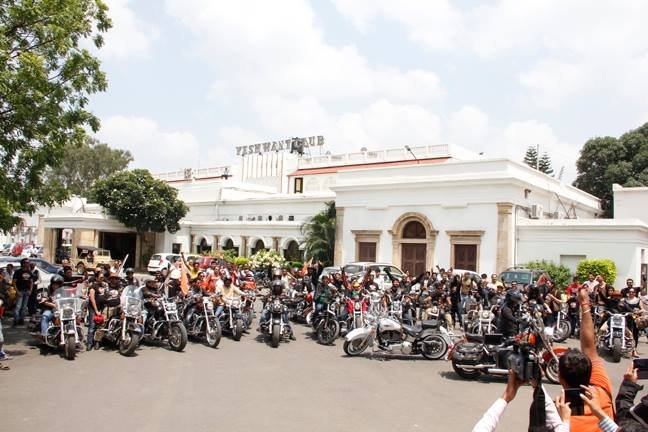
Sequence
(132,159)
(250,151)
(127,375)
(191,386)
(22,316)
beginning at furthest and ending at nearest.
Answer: (132,159) → (250,151) → (22,316) → (127,375) → (191,386)

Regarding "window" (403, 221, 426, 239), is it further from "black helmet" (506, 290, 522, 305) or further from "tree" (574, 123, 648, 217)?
"tree" (574, 123, 648, 217)

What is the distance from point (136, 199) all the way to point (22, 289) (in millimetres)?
24840

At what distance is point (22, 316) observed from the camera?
44.5 ft

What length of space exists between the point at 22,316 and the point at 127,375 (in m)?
6.57

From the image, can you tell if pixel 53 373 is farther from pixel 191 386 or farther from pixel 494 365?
pixel 494 365

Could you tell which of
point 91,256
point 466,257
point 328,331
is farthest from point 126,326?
point 91,256

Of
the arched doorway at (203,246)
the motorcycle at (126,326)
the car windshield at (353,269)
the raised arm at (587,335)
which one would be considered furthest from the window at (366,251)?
the raised arm at (587,335)

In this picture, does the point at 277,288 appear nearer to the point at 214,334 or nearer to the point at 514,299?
the point at 214,334

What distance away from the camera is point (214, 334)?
11539mm

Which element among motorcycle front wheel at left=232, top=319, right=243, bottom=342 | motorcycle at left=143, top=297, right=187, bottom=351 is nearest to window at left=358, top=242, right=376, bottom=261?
motorcycle front wheel at left=232, top=319, right=243, bottom=342

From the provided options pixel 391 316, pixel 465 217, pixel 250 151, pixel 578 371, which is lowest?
pixel 391 316

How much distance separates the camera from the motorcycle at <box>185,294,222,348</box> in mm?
11547

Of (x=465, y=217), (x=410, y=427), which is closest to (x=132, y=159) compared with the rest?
(x=465, y=217)

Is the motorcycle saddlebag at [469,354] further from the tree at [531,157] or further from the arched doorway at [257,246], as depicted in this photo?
the tree at [531,157]
